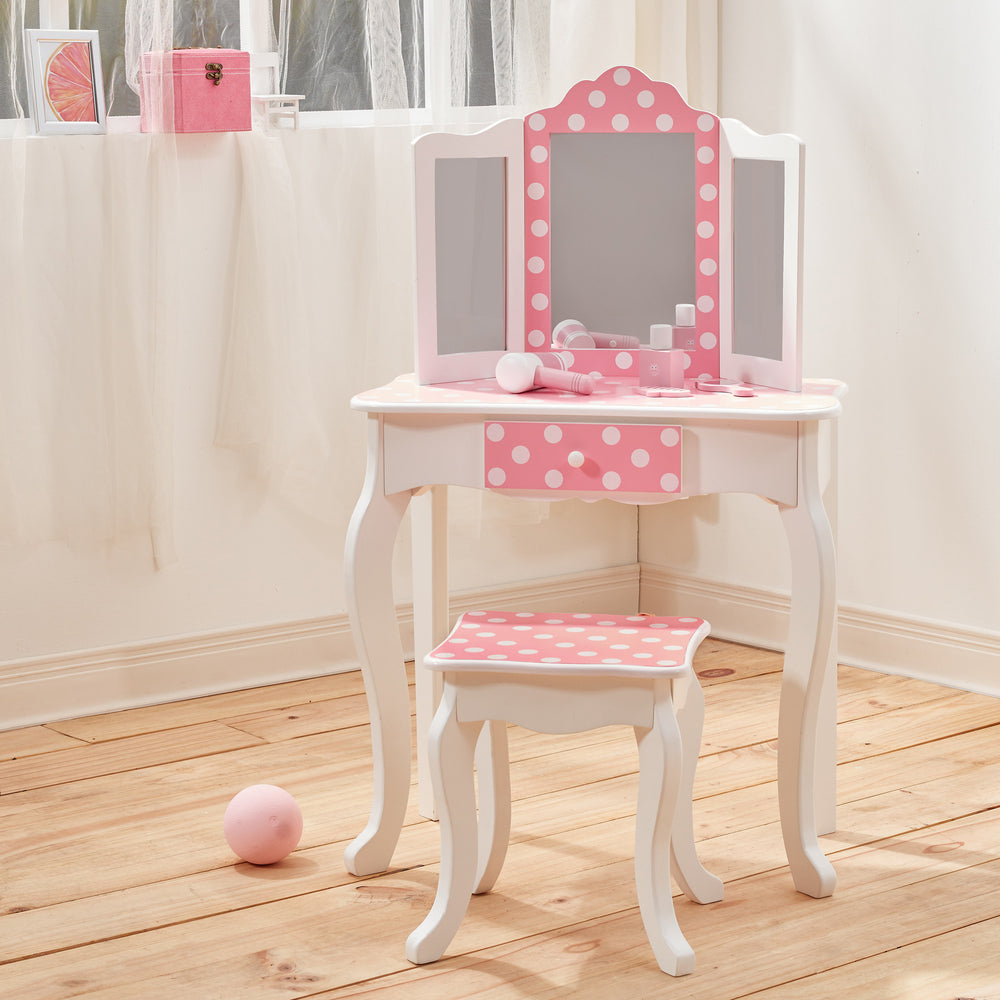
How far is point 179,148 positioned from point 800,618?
5.04 feet

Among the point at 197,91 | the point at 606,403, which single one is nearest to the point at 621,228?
the point at 606,403

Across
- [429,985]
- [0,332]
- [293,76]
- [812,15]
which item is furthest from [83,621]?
[812,15]

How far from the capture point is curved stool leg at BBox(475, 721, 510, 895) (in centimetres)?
202

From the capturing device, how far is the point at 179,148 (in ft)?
9.23

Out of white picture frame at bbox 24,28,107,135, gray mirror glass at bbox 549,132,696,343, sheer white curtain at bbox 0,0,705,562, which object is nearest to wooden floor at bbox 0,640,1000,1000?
sheer white curtain at bbox 0,0,705,562

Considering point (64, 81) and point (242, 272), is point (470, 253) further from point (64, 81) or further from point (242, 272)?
point (64, 81)

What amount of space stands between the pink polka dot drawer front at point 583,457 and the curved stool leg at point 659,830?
0.31 m

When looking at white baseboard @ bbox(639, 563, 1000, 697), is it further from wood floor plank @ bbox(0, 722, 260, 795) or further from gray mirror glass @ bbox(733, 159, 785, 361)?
wood floor plank @ bbox(0, 722, 260, 795)

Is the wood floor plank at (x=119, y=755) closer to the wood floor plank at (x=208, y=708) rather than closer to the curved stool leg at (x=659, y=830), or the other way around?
the wood floor plank at (x=208, y=708)

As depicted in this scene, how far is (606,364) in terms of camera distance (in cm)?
226

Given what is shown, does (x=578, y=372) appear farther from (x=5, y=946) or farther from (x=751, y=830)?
(x=5, y=946)

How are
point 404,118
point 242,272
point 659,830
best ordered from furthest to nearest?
point 404,118 < point 242,272 < point 659,830

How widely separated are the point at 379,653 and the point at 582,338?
0.57m

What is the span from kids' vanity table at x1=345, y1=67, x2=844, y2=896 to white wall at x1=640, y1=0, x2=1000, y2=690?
0.76m
